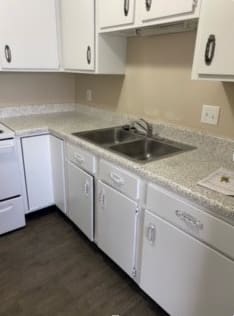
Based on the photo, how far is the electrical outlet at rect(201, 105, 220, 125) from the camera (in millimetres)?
1549

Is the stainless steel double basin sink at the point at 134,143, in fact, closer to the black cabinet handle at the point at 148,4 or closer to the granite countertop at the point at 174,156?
the granite countertop at the point at 174,156

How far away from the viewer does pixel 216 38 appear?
112 centimetres

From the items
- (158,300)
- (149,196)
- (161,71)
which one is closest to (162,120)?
(161,71)

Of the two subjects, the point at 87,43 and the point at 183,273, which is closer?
the point at 183,273

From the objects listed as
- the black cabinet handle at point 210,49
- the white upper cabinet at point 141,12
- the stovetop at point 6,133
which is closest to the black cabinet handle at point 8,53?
the stovetop at point 6,133

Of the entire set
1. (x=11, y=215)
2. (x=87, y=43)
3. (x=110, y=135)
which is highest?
(x=87, y=43)

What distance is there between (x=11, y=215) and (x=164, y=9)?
1.93 m


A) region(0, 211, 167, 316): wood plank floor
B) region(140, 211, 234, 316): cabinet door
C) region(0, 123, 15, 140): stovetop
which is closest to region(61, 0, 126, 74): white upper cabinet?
region(0, 123, 15, 140): stovetop

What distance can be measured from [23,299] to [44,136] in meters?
1.25

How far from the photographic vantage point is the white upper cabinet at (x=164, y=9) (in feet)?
4.03

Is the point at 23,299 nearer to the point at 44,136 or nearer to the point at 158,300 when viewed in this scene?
the point at 158,300

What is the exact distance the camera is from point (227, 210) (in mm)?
935

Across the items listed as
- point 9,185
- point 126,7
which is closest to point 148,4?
point 126,7

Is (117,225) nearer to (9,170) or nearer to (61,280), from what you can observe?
(61,280)
